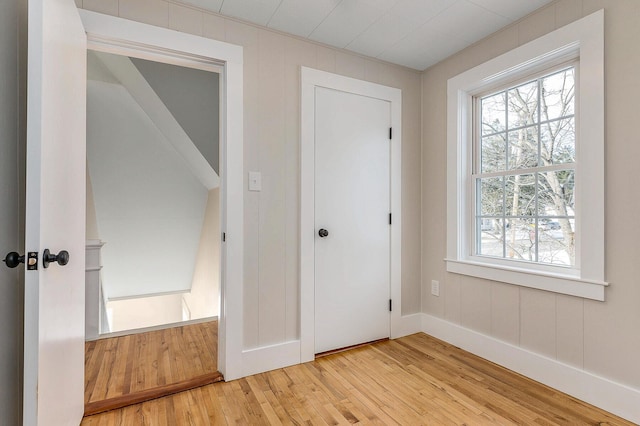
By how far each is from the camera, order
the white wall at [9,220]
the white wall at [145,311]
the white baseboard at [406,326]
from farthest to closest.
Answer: the white wall at [145,311] < the white baseboard at [406,326] < the white wall at [9,220]

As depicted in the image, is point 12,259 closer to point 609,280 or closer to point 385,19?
point 385,19

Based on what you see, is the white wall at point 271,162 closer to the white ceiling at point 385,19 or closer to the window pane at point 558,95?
the white ceiling at point 385,19

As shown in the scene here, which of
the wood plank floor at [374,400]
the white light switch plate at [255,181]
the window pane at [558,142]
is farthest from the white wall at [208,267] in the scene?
the window pane at [558,142]

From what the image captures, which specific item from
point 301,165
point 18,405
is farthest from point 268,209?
point 18,405

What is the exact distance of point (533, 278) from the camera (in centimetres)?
208

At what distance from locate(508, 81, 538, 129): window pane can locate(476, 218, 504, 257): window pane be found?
705 millimetres

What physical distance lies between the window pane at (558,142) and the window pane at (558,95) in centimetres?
6

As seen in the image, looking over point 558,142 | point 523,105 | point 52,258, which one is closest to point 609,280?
point 558,142

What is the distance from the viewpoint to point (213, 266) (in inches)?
171

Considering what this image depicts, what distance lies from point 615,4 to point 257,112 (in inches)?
80.8

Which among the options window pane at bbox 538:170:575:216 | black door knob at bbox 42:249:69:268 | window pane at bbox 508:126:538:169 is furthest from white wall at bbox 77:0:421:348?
window pane at bbox 538:170:575:216

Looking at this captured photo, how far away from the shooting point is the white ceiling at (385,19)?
196 cm

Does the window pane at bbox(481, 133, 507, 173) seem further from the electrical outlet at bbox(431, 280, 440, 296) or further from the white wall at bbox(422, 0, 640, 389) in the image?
the electrical outlet at bbox(431, 280, 440, 296)

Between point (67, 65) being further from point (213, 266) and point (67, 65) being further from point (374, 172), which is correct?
point (213, 266)
